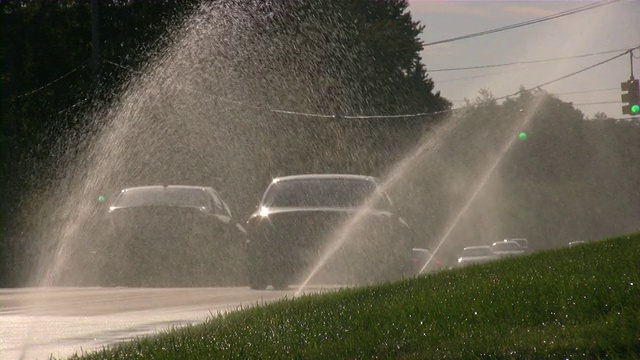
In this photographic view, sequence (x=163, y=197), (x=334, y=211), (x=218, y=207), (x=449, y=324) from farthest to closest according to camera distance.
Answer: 1. (x=218, y=207)
2. (x=163, y=197)
3. (x=334, y=211)
4. (x=449, y=324)

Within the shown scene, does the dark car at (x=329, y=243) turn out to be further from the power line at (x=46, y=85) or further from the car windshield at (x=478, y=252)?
the car windshield at (x=478, y=252)

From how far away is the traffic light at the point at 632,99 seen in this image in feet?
106

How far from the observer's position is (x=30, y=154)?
113ft

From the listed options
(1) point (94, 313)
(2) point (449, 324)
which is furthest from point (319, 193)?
(2) point (449, 324)

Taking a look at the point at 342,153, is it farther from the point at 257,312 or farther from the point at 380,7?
the point at 257,312

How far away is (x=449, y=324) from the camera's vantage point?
7.95 metres

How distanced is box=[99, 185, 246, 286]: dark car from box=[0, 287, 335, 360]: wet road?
1.97 feet

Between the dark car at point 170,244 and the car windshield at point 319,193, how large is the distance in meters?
1.27

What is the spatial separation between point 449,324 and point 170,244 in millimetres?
9930

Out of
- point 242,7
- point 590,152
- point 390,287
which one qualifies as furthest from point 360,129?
point 590,152

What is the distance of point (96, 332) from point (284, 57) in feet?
89.3

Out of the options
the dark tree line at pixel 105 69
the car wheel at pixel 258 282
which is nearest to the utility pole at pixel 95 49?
the dark tree line at pixel 105 69

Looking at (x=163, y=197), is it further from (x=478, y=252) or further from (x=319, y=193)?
(x=478, y=252)

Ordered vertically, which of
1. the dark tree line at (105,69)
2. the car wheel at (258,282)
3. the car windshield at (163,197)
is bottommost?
the dark tree line at (105,69)
